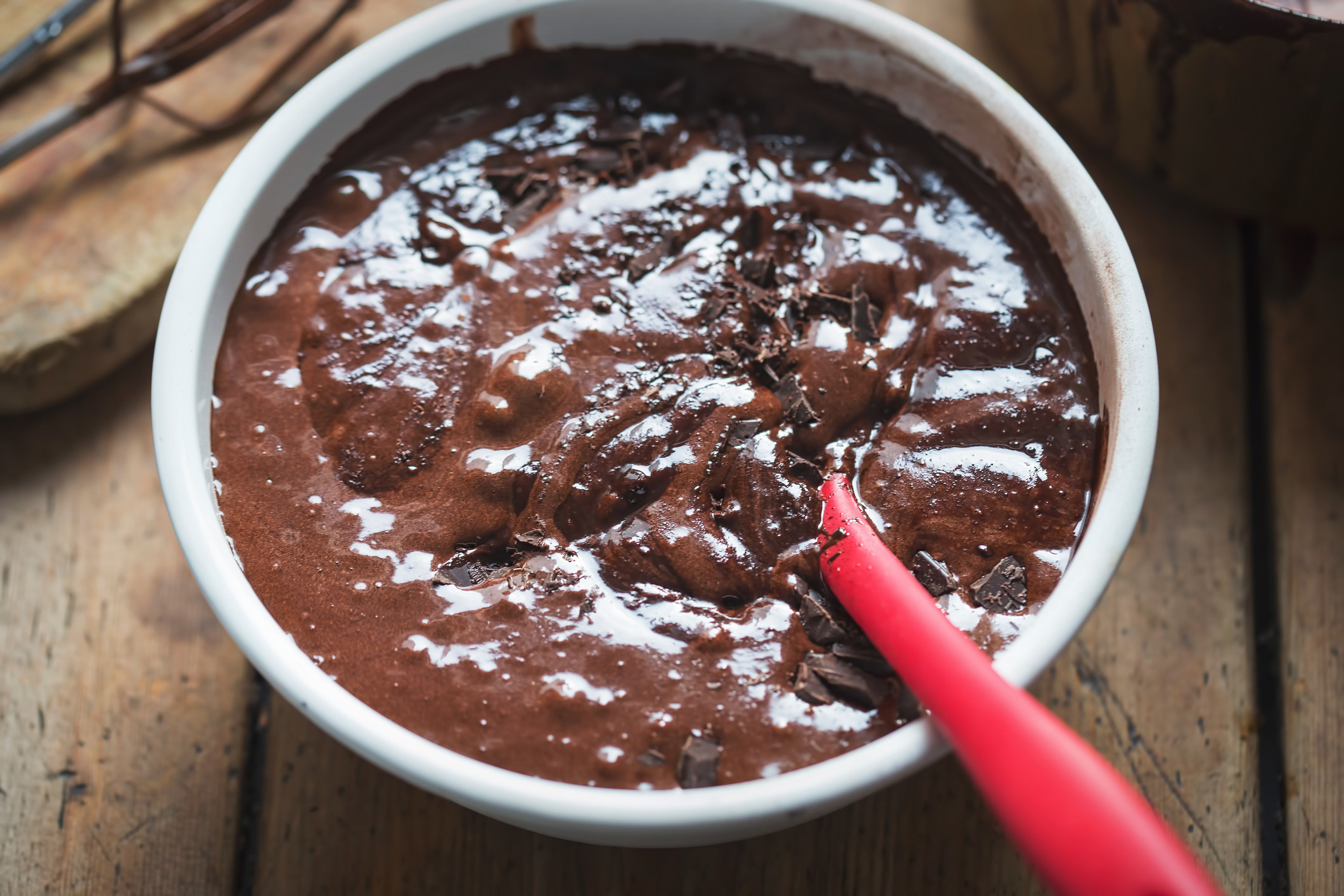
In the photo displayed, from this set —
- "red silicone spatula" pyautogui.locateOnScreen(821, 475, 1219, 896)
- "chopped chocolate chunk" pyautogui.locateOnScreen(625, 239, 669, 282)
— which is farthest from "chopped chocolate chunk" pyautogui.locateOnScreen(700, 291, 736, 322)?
"red silicone spatula" pyautogui.locateOnScreen(821, 475, 1219, 896)

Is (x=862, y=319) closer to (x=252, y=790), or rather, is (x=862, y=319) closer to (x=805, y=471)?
(x=805, y=471)

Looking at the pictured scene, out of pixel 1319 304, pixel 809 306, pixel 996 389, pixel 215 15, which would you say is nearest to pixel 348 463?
pixel 809 306

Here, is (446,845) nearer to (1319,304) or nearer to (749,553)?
(749,553)

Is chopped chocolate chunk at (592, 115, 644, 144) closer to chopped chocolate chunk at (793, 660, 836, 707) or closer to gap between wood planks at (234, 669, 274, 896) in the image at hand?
chopped chocolate chunk at (793, 660, 836, 707)

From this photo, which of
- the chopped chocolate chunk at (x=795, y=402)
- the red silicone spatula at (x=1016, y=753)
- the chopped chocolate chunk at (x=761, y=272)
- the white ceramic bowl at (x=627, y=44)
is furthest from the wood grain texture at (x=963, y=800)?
the chopped chocolate chunk at (x=761, y=272)

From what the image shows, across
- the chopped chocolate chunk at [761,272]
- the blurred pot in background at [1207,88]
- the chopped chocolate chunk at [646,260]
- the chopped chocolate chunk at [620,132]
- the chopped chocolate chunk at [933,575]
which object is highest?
the blurred pot in background at [1207,88]

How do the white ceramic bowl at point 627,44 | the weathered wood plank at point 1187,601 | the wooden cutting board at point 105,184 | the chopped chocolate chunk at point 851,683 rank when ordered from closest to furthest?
the white ceramic bowl at point 627,44 → the chopped chocolate chunk at point 851,683 → the weathered wood plank at point 1187,601 → the wooden cutting board at point 105,184

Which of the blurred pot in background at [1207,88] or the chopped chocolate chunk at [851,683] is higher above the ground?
the blurred pot in background at [1207,88]

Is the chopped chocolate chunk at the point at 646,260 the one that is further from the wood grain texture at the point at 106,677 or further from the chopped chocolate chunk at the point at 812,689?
the wood grain texture at the point at 106,677
